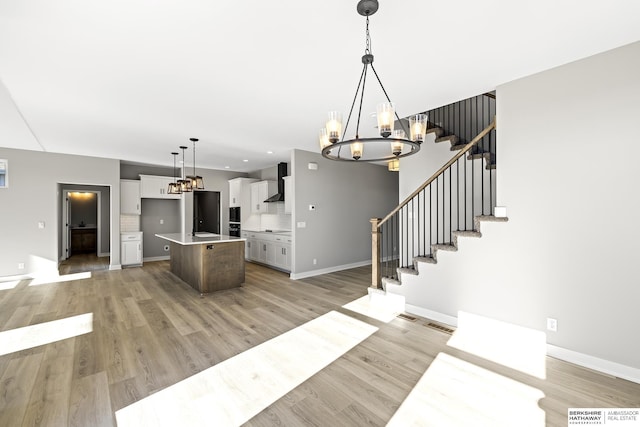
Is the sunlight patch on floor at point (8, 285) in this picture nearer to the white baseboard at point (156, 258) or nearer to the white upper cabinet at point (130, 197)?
the white upper cabinet at point (130, 197)

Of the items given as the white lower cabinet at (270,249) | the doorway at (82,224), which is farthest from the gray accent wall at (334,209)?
the doorway at (82,224)

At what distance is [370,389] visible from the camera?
226 cm

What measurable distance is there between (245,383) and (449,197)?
3.65 meters

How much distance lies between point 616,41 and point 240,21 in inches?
118

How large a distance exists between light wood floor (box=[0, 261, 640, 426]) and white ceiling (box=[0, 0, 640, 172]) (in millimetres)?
2754

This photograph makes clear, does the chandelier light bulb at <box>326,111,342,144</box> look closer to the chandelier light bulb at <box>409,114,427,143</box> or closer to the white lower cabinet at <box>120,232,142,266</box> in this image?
the chandelier light bulb at <box>409,114,427,143</box>

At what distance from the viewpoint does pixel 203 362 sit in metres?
2.67

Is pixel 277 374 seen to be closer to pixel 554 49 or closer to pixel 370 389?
pixel 370 389

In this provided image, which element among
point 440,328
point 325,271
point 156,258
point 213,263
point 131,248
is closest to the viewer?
point 440,328

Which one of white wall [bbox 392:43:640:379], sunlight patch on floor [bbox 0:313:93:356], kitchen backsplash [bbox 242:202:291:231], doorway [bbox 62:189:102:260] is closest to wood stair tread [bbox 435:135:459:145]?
white wall [bbox 392:43:640:379]

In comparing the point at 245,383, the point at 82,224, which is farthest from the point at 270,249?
the point at 82,224

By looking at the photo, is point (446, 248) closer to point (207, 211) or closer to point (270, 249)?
point (270, 249)

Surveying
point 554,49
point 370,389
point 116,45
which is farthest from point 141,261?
point 554,49

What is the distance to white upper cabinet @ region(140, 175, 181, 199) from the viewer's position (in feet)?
25.5
